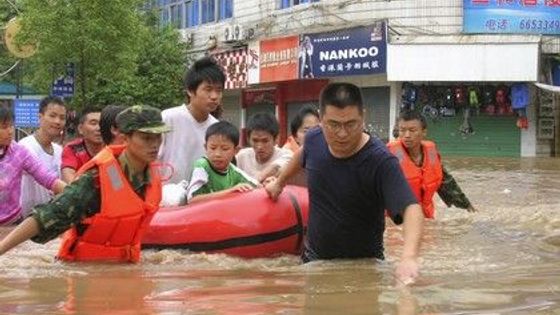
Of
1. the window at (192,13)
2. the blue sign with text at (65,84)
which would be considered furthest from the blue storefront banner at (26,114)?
the window at (192,13)

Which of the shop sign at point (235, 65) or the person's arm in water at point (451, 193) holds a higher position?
the shop sign at point (235, 65)

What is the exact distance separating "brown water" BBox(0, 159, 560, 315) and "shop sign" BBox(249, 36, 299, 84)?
16255 millimetres

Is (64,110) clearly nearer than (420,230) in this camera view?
No

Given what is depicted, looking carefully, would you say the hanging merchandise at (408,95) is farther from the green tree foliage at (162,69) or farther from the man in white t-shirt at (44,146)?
the man in white t-shirt at (44,146)

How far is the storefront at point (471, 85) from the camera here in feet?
63.6

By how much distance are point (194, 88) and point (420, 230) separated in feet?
8.40

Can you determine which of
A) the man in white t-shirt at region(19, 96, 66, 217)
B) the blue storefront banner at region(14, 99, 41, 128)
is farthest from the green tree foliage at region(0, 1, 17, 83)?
the man in white t-shirt at region(19, 96, 66, 217)

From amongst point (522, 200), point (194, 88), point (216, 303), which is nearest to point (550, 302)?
point (216, 303)

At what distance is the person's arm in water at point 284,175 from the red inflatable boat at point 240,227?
0.09m

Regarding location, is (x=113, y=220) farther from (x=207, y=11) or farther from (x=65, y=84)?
(x=207, y=11)

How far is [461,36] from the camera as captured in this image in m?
19.9

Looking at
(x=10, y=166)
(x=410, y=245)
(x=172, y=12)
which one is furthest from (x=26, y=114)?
(x=410, y=245)

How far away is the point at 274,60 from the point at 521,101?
7019 mm

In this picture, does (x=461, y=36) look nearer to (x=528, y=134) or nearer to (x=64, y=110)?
(x=528, y=134)
